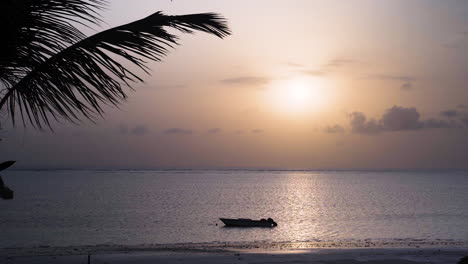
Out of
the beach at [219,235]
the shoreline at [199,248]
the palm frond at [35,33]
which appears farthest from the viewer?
the shoreline at [199,248]

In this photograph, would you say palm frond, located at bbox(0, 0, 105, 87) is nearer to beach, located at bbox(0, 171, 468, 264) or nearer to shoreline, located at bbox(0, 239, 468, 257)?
beach, located at bbox(0, 171, 468, 264)

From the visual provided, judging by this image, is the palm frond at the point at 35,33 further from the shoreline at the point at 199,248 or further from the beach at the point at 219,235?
the shoreline at the point at 199,248

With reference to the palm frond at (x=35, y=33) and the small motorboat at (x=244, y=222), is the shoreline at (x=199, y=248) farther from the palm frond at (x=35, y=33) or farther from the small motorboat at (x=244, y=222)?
the palm frond at (x=35, y=33)

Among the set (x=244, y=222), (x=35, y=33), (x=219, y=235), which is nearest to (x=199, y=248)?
(x=219, y=235)

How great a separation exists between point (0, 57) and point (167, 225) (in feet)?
142

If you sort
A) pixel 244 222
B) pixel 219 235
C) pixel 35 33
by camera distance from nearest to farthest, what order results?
1. pixel 35 33
2. pixel 219 235
3. pixel 244 222

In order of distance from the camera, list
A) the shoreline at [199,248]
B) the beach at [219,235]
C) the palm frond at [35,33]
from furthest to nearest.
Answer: the shoreline at [199,248] < the beach at [219,235] < the palm frond at [35,33]

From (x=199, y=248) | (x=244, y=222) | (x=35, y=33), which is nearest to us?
(x=35, y=33)

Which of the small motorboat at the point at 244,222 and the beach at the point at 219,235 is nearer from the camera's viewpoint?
the beach at the point at 219,235

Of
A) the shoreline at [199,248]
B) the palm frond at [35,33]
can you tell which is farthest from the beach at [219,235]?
the palm frond at [35,33]

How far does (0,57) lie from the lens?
2.76m

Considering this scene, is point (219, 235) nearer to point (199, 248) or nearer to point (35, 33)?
point (199, 248)

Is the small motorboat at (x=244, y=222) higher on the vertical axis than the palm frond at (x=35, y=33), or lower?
lower

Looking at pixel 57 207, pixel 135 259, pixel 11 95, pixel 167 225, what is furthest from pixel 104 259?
pixel 57 207
